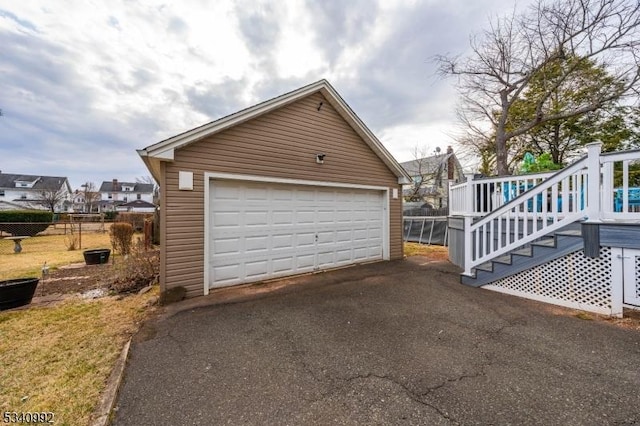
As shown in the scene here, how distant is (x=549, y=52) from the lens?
9.77 meters

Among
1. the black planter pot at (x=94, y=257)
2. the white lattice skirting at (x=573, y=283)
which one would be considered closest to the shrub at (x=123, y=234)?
the black planter pot at (x=94, y=257)

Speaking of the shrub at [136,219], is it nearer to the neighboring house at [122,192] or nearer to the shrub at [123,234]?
the shrub at [123,234]

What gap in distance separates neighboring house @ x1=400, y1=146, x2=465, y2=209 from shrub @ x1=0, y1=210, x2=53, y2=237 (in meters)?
24.7

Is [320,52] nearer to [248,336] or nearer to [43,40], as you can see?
[43,40]

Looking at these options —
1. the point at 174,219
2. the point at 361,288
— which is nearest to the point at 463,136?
the point at 361,288

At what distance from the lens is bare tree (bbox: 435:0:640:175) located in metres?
8.83

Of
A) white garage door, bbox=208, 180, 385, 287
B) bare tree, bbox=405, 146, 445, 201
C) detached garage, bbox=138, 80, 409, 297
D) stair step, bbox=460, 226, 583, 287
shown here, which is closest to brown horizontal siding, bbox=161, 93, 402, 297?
detached garage, bbox=138, 80, 409, 297

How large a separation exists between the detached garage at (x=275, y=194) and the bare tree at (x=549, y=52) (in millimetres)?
6776

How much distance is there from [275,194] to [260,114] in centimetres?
190

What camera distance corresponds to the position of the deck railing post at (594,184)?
4.00 meters

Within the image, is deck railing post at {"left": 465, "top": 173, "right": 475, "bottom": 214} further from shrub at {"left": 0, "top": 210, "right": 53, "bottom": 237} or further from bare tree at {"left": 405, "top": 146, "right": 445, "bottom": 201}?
shrub at {"left": 0, "top": 210, "right": 53, "bottom": 237}

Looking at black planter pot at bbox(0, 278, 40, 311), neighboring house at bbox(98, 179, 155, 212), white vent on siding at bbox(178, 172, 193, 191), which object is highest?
neighboring house at bbox(98, 179, 155, 212)

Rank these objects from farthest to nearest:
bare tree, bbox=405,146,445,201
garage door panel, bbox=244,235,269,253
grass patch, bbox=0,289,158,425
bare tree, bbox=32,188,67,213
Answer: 1. bare tree, bbox=32,188,67,213
2. bare tree, bbox=405,146,445,201
3. garage door panel, bbox=244,235,269,253
4. grass patch, bbox=0,289,158,425

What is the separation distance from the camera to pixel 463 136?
575 inches
